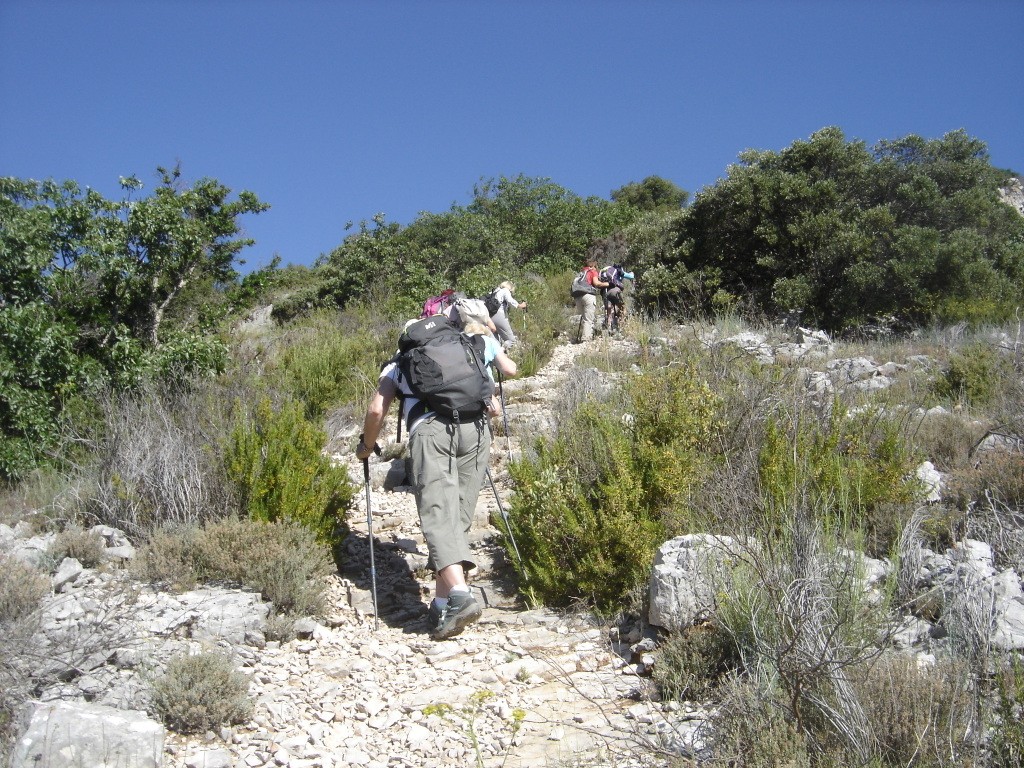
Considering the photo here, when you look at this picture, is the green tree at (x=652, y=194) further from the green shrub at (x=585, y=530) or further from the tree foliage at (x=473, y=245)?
the green shrub at (x=585, y=530)

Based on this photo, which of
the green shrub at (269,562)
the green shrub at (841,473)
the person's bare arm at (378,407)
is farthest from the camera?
the person's bare arm at (378,407)

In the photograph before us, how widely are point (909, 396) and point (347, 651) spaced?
5364mm

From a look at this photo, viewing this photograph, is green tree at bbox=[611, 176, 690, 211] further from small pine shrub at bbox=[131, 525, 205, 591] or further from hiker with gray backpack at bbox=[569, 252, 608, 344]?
small pine shrub at bbox=[131, 525, 205, 591]

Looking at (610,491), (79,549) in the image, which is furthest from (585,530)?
(79,549)

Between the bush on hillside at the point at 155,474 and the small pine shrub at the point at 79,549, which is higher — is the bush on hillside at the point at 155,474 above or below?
above

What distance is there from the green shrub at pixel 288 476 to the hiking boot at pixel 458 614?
1206mm

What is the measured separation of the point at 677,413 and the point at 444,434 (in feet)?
5.12

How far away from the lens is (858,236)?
514 inches

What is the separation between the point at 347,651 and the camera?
4.50 m

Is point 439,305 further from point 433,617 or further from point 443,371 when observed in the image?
point 433,617

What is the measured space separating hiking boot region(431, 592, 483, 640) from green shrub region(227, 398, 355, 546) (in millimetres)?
1206

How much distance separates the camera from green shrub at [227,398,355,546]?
5.28 metres

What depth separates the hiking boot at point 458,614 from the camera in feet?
14.5

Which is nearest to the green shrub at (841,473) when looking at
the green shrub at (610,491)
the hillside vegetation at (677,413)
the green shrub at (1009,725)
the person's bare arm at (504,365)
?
the hillside vegetation at (677,413)
